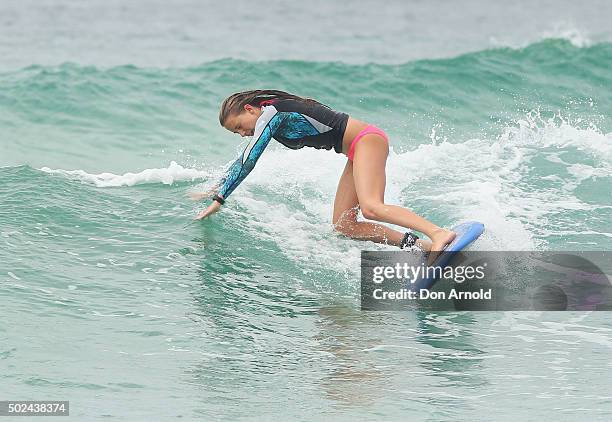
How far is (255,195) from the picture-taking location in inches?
375

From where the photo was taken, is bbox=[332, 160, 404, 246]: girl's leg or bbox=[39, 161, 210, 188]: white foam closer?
bbox=[332, 160, 404, 246]: girl's leg

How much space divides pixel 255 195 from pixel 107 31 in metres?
15.7

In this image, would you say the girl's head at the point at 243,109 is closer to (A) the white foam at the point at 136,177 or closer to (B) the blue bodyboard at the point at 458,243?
(B) the blue bodyboard at the point at 458,243

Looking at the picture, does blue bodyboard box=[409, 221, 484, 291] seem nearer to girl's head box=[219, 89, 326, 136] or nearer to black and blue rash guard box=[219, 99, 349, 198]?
black and blue rash guard box=[219, 99, 349, 198]

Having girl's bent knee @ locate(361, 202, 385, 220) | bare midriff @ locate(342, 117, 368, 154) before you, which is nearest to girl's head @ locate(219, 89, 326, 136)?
bare midriff @ locate(342, 117, 368, 154)

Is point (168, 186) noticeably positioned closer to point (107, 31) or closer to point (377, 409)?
point (377, 409)

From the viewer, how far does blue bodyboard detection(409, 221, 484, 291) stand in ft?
22.6

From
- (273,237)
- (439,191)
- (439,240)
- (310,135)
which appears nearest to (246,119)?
(310,135)

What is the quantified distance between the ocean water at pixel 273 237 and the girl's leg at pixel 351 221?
0.19 metres

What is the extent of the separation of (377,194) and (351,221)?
0.72 m

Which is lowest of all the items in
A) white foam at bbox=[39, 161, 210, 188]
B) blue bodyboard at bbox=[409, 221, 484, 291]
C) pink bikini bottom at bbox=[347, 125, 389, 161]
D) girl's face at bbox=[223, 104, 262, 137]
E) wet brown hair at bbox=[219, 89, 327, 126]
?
blue bodyboard at bbox=[409, 221, 484, 291]

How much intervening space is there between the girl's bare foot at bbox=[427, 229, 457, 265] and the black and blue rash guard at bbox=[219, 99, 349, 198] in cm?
113

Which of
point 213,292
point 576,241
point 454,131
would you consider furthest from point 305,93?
point 213,292

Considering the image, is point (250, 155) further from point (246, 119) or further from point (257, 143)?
point (246, 119)
